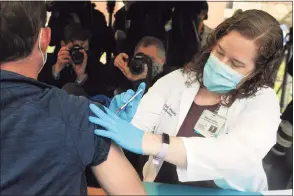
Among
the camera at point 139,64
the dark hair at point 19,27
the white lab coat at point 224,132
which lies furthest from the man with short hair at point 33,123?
the camera at point 139,64

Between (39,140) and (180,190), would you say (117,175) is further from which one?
(180,190)

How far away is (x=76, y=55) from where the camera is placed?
201cm

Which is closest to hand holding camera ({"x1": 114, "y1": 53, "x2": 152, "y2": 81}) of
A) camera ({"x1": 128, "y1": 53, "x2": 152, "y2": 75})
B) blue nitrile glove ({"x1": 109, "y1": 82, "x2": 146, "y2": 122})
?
→ camera ({"x1": 128, "y1": 53, "x2": 152, "y2": 75})

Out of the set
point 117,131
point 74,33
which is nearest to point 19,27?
point 117,131

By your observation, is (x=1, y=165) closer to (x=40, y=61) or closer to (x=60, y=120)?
(x=60, y=120)

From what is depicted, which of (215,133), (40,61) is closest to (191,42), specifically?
(215,133)

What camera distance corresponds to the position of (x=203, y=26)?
8.04 ft

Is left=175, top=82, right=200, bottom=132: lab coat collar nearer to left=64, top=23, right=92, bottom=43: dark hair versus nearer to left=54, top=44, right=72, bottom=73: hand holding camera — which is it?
left=54, top=44, right=72, bottom=73: hand holding camera

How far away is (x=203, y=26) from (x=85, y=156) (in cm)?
188

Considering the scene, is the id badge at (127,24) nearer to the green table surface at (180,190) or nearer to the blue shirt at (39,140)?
the green table surface at (180,190)

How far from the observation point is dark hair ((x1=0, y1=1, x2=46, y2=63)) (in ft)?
2.35

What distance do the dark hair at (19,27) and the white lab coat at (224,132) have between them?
59cm

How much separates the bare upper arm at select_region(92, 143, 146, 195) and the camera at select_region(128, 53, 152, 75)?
0.89 meters

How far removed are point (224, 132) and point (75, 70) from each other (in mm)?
1035
